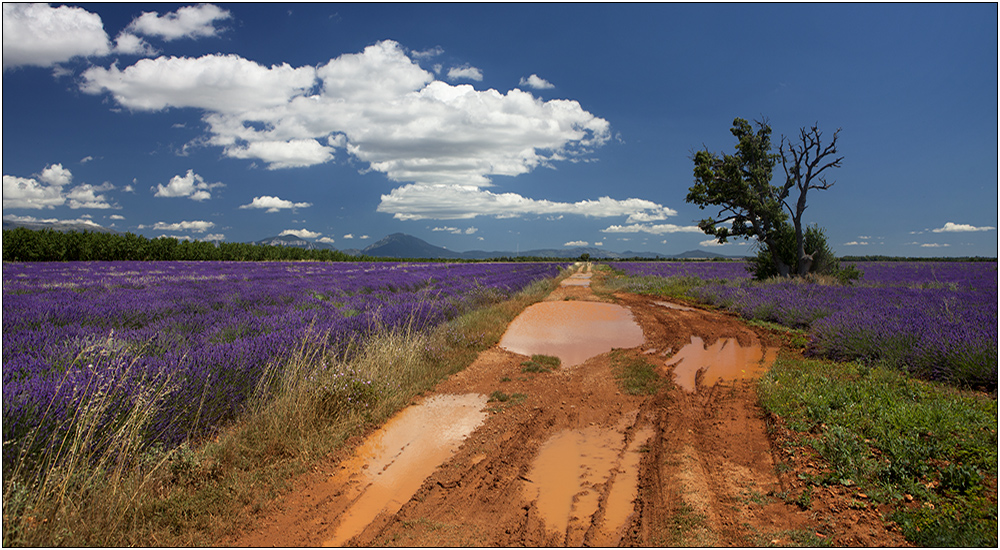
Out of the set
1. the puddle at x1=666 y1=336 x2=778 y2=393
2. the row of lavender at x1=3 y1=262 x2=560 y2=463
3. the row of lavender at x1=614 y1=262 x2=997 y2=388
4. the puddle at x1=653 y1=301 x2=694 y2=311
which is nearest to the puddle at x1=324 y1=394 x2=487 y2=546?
the row of lavender at x1=3 y1=262 x2=560 y2=463

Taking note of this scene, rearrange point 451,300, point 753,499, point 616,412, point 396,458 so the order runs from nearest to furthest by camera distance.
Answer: point 753,499
point 396,458
point 616,412
point 451,300

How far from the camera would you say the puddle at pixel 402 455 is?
11.8ft

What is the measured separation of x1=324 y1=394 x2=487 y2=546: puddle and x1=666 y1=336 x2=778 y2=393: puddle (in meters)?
3.57

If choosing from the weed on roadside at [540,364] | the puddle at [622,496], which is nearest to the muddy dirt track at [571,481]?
the puddle at [622,496]

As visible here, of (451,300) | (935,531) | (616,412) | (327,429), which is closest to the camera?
(935,531)

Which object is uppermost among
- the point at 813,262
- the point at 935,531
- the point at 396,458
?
the point at 813,262

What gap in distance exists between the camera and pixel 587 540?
10.3ft

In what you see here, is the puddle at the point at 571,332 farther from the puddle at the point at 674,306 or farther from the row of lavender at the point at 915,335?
the row of lavender at the point at 915,335

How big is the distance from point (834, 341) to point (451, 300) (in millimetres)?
9557

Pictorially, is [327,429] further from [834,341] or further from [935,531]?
[834,341]

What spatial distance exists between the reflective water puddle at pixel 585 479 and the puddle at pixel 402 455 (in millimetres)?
1027

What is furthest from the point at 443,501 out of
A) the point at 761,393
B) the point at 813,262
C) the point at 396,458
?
the point at 813,262

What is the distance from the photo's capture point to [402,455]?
461 cm

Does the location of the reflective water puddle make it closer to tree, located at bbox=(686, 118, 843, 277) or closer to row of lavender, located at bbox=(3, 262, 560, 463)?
row of lavender, located at bbox=(3, 262, 560, 463)
